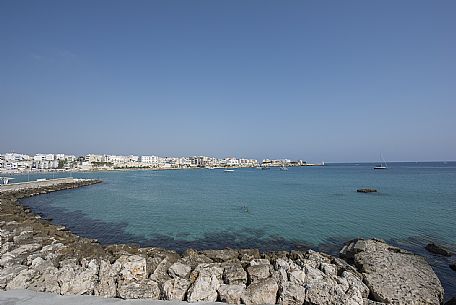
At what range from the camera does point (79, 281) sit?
623 cm

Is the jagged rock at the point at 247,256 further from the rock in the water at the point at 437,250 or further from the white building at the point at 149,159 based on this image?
the white building at the point at 149,159

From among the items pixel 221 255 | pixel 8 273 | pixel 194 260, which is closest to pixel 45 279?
pixel 8 273

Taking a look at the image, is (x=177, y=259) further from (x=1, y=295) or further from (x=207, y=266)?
(x=1, y=295)

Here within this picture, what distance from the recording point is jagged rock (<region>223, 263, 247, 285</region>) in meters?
6.32

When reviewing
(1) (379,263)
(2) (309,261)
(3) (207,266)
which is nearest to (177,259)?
(3) (207,266)

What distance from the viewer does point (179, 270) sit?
266 inches

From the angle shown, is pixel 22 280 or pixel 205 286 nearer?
pixel 205 286

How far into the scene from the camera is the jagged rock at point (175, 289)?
5832 mm

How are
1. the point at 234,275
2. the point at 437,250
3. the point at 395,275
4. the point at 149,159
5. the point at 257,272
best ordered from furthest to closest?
the point at 149,159 → the point at 437,250 → the point at 395,275 → the point at 257,272 → the point at 234,275

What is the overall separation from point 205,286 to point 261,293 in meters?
1.30

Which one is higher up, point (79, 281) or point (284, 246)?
point (79, 281)

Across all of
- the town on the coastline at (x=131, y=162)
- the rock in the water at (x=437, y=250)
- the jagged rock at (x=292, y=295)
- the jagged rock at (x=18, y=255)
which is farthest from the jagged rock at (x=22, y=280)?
the town on the coastline at (x=131, y=162)

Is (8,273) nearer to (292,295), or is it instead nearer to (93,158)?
(292,295)

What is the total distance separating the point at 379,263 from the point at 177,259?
6387 millimetres
